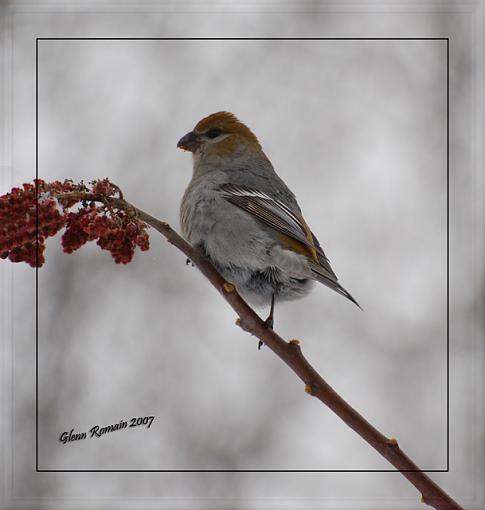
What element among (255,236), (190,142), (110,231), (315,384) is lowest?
(315,384)

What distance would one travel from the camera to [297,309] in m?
3.63

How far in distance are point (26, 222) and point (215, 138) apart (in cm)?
148

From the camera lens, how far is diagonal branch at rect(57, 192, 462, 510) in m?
1.58

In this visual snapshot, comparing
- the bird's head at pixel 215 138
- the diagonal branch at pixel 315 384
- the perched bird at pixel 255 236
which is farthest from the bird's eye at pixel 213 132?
the diagonal branch at pixel 315 384

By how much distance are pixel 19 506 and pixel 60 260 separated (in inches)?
54.9

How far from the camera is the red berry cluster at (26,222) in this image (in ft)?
6.22

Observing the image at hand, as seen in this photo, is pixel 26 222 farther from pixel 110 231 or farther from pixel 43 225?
pixel 110 231

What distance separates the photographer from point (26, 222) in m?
1.91

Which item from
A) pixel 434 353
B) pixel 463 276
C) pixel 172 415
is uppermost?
pixel 463 276

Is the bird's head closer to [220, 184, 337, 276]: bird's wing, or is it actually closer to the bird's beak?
the bird's beak

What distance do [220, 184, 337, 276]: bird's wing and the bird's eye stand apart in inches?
15.5

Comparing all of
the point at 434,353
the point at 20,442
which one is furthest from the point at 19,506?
the point at 434,353

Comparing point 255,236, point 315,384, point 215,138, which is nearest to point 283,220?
point 255,236

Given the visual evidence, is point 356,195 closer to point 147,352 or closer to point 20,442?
point 147,352
